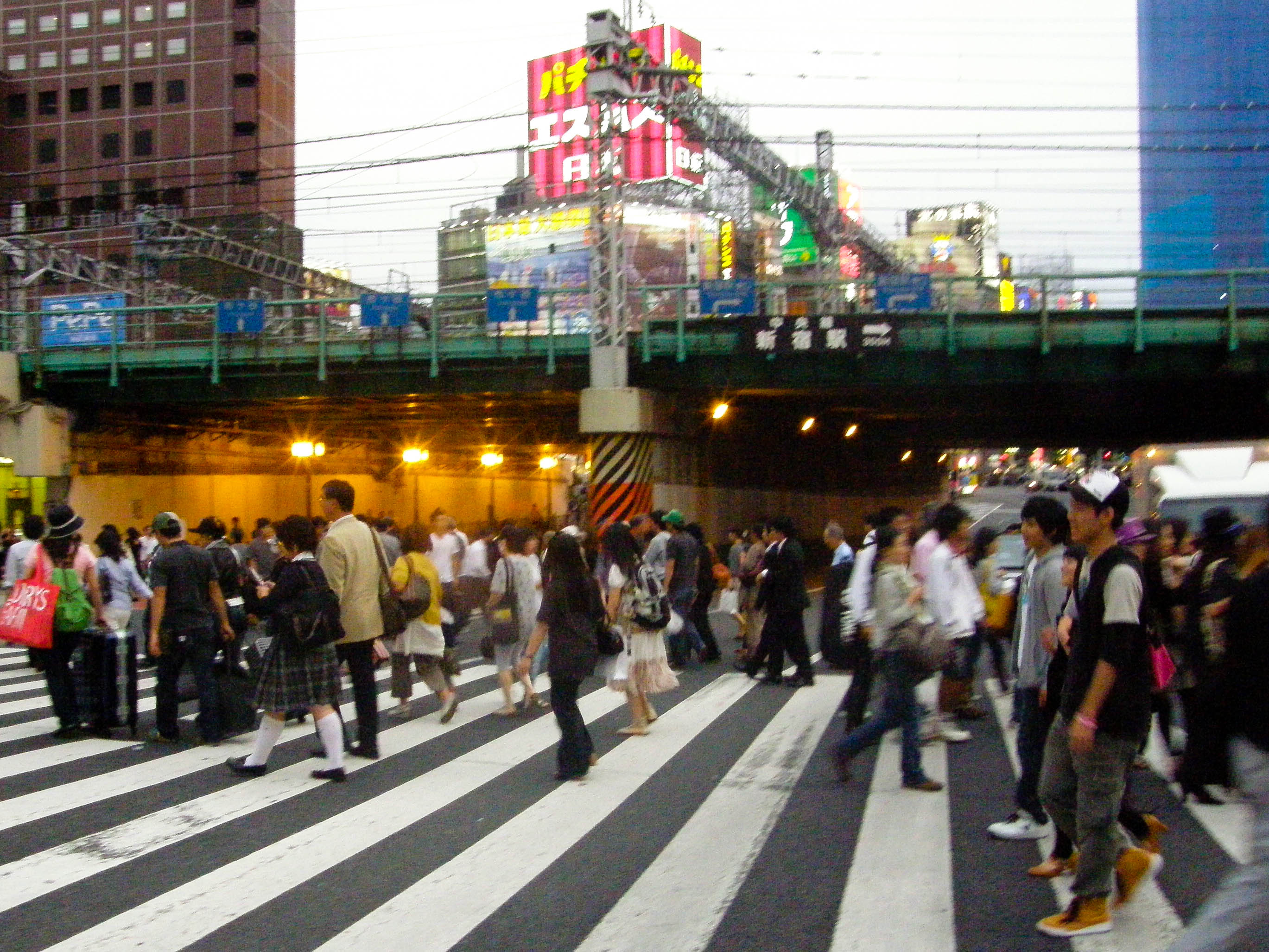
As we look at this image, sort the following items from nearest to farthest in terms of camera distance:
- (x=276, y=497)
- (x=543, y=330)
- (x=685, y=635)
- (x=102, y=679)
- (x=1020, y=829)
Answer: (x=1020, y=829) → (x=102, y=679) → (x=685, y=635) → (x=543, y=330) → (x=276, y=497)

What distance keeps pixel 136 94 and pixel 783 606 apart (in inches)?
2560

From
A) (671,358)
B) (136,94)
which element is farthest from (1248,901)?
Answer: (136,94)

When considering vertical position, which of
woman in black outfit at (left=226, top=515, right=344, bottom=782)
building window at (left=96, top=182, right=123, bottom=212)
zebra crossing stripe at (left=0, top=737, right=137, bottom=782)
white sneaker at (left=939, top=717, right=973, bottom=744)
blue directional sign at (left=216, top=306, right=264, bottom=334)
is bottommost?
white sneaker at (left=939, top=717, right=973, bottom=744)

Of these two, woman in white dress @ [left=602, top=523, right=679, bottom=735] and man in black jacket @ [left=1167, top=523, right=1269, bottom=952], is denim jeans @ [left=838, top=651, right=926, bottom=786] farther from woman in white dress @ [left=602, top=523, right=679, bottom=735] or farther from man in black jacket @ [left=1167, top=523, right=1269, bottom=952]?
man in black jacket @ [left=1167, top=523, right=1269, bottom=952]

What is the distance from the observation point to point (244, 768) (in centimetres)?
800

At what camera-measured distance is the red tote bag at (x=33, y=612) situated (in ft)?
29.6

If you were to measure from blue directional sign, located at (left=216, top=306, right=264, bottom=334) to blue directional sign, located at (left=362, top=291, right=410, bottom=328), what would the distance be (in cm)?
245

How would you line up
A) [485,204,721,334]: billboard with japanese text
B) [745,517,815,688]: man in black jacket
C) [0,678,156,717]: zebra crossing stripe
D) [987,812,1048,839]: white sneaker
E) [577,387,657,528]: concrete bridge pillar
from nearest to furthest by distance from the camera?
1. [987,812,1048,839]: white sneaker
2. [0,678,156,717]: zebra crossing stripe
3. [745,517,815,688]: man in black jacket
4. [577,387,657,528]: concrete bridge pillar
5. [485,204,721,334]: billboard with japanese text

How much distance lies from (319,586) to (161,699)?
238cm

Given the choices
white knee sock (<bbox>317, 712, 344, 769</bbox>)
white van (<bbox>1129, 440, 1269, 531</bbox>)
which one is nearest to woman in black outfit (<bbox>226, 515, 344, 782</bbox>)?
white knee sock (<bbox>317, 712, 344, 769</bbox>)

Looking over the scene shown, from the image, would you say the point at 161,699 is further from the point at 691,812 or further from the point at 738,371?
the point at 738,371

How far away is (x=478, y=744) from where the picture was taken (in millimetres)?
9320

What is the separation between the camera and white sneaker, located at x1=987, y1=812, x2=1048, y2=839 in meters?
6.52

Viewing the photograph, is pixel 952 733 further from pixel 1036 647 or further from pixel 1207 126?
pixel 1207 126
